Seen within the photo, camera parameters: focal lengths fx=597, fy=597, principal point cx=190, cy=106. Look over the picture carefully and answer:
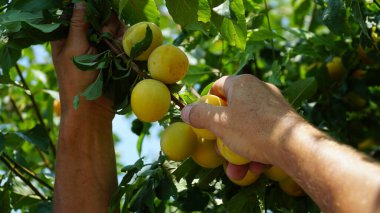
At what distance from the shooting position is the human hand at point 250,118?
4.15ft

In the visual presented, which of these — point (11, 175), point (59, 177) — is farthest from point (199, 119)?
point (11, 175)

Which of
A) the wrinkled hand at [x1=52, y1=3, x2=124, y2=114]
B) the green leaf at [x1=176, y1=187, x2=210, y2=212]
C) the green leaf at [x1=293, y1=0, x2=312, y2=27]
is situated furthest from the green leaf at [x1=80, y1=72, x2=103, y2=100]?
the green leaf at [x1=293, y1=0, x2=312, y2=27]

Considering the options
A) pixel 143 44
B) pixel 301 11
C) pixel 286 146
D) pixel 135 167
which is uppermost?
pixel 143 44

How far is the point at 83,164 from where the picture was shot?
175 centimetres

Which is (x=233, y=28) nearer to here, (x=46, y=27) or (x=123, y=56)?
(x=123, y=56)

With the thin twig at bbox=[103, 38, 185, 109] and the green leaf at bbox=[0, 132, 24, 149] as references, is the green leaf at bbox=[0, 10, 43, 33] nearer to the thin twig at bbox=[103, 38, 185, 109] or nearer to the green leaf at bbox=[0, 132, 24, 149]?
the thin twig at bbox=[103, 38, 185, 109]

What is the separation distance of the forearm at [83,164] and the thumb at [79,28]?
19cm

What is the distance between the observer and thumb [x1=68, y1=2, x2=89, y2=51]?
1600mm

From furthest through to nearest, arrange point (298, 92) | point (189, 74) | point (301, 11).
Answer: point (301, 11) < point (189, 74) < point (298, 92)

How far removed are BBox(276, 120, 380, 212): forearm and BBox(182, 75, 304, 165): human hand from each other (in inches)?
1.2

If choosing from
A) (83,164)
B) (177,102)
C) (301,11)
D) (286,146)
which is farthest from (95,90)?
(301,11)

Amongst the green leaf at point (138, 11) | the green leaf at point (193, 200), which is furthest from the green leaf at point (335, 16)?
the green leaf at point (193, 200)

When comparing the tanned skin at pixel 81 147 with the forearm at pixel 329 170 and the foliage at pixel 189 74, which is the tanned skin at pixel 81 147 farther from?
the forearm at pixel 329 170

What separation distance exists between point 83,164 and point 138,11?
0.48 meters
